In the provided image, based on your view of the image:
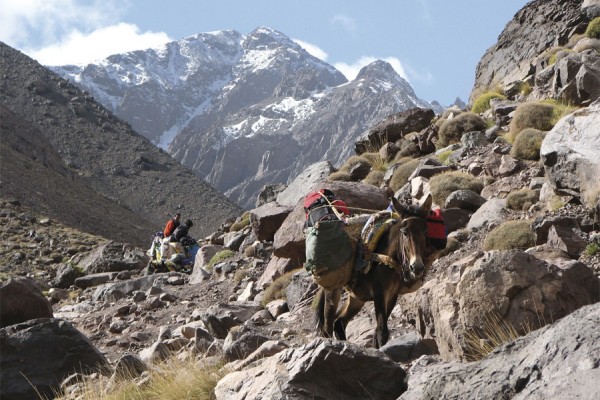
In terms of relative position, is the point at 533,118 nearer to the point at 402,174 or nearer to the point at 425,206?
the point at 402,174

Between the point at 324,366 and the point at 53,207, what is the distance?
56235 mm

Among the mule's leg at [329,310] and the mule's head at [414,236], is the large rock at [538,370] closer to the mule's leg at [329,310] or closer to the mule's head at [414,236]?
the mule's head at [414,236]

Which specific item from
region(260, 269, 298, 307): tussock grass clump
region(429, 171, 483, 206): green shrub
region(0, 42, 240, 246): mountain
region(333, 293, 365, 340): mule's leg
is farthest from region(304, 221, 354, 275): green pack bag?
region(0, 42, 240, 246): mountain

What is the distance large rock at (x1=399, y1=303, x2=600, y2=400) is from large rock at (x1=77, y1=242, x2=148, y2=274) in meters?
23.5

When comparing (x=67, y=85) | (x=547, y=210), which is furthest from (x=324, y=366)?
(x=67, y=85)

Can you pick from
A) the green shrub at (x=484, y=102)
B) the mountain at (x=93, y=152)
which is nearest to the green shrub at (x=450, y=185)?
the green shrub at (x=484, y=102)

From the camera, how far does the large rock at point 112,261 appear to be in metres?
27.6

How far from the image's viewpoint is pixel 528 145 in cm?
1720

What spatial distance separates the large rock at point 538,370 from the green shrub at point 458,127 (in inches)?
726

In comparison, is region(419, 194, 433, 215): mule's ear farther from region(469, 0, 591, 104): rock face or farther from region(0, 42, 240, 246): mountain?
region(0, 42, 240, 246): mountain

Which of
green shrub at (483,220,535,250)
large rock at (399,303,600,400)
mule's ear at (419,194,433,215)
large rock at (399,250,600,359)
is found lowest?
large rock at (399,303,600,400)

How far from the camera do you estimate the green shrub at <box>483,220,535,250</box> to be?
1208cm

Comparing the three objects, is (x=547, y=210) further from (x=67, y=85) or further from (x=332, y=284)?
(x=67, y=85)

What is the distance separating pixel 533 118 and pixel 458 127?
3.98 m
